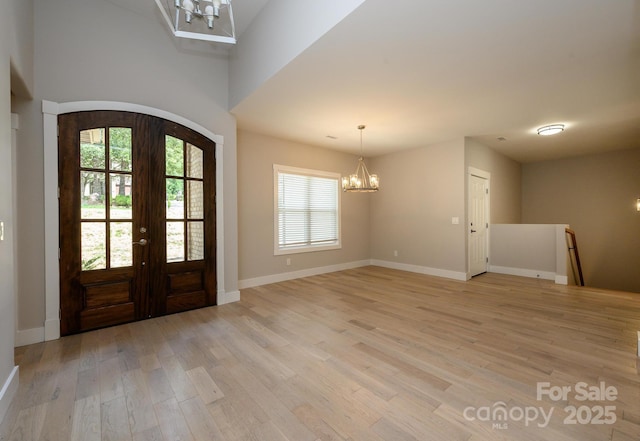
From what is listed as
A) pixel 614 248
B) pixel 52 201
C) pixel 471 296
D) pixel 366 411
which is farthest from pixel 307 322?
pixel 614 248

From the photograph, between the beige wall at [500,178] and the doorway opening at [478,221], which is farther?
the beige wall at [500,178]

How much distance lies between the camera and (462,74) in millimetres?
2877

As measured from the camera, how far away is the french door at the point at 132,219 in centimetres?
285

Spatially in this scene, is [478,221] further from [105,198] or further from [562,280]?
[105,198]

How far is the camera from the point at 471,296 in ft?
13.5

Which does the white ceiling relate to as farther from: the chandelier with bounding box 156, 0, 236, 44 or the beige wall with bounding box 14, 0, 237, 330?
the beige wall with bounding box 14, 0, 237, 330

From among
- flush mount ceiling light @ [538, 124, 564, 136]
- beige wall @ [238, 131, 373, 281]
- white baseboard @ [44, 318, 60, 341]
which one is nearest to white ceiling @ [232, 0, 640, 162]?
flush mount ceiling light @ [538, 124, 564, 136]

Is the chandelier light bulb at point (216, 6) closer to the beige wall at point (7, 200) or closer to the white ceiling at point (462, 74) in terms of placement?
the white ceiling at point (462, 74)

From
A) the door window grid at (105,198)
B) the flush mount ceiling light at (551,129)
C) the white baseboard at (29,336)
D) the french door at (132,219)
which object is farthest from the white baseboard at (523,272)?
→ the white baseboard at (29,336)

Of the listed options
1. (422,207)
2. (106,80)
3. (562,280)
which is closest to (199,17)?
(106,80)

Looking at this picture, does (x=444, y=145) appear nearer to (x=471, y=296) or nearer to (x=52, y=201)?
(x=471, y=296)

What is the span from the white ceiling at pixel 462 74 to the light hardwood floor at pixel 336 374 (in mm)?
2736

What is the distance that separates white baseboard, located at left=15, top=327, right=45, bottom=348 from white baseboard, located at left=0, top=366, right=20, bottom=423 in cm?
88

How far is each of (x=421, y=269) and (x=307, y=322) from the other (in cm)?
355
